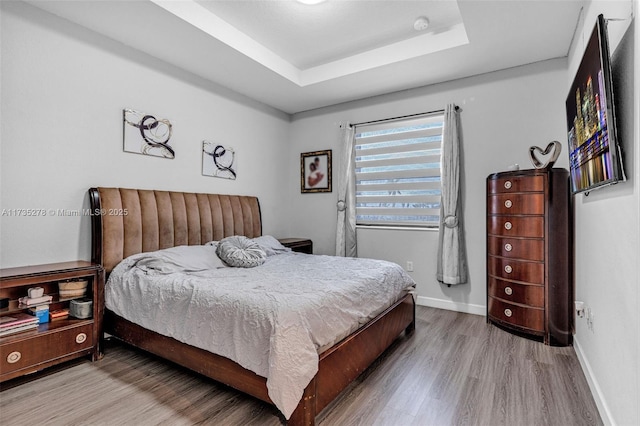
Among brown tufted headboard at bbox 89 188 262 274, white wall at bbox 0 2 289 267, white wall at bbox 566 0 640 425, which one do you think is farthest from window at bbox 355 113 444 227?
white wall at bbox 0 2 289 267

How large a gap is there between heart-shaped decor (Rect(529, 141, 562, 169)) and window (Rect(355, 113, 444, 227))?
3.26 ft

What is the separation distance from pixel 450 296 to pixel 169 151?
350 centimetres

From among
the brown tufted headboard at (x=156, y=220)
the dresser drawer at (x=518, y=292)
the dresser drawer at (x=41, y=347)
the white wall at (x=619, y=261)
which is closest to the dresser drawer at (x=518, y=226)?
the dresser drawer at (x=518, y=292)

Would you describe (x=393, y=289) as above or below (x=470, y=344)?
above

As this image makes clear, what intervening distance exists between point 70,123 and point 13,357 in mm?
1743

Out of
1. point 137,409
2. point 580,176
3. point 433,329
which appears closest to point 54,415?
point 137,409

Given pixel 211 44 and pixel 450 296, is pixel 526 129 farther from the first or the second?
pixel 211 44

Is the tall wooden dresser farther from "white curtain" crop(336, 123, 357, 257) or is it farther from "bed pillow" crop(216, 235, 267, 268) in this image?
"bed pillow" crop(216, 235, 267, 268)

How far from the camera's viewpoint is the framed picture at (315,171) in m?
4.70

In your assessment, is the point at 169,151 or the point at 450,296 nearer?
the point at 169,151

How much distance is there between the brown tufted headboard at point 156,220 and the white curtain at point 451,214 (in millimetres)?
2320

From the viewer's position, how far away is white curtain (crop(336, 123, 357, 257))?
4.38 metres

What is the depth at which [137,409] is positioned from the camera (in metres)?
1.84

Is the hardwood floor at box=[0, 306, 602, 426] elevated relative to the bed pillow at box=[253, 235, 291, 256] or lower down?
lower down
